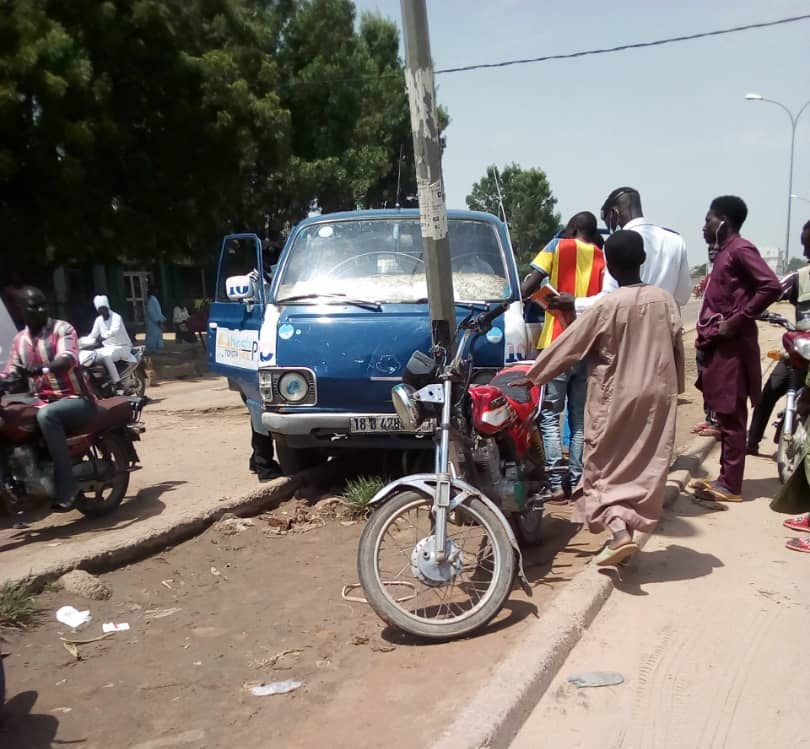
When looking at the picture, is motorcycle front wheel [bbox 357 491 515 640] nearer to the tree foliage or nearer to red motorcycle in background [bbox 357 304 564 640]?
red motorcycle in background [bbox 357 304 564 640]

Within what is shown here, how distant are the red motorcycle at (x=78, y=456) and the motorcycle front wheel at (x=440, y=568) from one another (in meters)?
2.58

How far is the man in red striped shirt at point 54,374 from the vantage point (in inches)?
192

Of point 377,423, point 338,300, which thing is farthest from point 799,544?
point 338,300

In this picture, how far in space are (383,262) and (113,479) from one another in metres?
2.46

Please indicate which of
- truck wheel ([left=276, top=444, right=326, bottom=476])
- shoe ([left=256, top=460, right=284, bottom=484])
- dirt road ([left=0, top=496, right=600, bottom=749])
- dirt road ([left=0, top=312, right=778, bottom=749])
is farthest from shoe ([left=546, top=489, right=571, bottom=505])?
shoe ([left=256, top=460, right=284, bottom=484])

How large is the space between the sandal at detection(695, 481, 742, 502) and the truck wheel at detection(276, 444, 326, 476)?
2810 millimetres

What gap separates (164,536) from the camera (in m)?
4.71

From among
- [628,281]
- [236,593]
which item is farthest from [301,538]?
[628,281]

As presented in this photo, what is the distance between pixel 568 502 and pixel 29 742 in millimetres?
3465

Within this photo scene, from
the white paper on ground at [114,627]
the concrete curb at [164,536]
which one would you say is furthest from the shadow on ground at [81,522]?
the white paper on ground at [114,627]

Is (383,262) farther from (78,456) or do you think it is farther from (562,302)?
(78,456)

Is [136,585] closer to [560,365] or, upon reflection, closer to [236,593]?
[236,593]

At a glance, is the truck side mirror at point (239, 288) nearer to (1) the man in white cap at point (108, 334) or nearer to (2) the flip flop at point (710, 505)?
(2) the flip flop at point (710, 505)

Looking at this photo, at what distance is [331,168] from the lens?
77.4ft
